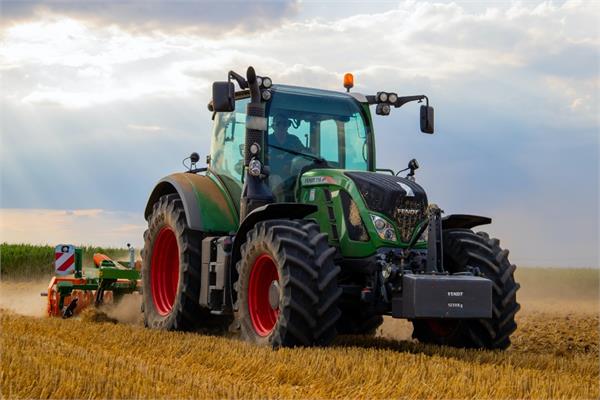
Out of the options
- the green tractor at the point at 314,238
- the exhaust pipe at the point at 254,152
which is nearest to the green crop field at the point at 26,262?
the green tractor at the point at 314,238

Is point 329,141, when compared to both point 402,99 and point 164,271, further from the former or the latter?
point 164,271

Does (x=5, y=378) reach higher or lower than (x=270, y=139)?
lower

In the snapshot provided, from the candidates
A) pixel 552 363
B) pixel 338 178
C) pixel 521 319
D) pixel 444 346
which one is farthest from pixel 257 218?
pixel 521 319

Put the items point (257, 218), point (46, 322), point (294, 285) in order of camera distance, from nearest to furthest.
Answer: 1. point (294, 285)
2. point (257, 218)
3. point (46, 322)

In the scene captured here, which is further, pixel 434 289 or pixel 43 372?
pixel 434 289

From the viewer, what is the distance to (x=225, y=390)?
616 cm

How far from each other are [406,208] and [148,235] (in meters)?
4.10

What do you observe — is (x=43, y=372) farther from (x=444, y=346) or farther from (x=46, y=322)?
(x=46, y=322)

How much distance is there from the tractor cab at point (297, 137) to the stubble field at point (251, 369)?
6.72 feet

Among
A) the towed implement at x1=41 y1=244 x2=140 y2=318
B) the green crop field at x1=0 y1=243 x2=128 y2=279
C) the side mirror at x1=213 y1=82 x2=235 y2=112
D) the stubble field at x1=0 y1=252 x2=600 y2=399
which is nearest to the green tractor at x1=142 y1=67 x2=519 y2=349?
the side mirror at x1=213 y1=82 x2=235 y2=112

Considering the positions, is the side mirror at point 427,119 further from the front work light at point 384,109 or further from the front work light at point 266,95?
the front work light at point 266,95

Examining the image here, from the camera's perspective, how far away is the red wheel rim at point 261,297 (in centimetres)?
917

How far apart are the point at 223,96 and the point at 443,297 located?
303 cm

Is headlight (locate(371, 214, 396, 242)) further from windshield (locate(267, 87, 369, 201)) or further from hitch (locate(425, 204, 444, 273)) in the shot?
windshield (locate(267, 87, 369, 201))
